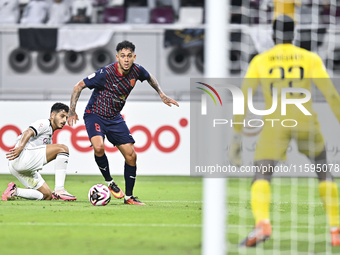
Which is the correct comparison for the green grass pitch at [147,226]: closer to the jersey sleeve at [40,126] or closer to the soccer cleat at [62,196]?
the soccer cleat at [62,196]

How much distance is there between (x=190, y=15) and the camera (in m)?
15.6

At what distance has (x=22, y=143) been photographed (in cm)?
631

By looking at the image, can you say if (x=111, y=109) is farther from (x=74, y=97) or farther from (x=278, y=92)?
(x=278, y=92)

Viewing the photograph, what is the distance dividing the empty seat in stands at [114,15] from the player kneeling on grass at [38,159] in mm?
9199

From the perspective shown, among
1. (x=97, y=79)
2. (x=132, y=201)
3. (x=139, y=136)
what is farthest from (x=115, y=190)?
(x=139, y=136)

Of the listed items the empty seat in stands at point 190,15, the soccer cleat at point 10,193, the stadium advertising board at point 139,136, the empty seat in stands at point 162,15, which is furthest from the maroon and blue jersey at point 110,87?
the empty seat in stands at point 190,15

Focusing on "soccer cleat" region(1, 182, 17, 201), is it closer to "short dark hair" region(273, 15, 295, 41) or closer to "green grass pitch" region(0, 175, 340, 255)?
"green grass pitch" region(0, 175, 340, 255)

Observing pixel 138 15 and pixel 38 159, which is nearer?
pixel 38 159

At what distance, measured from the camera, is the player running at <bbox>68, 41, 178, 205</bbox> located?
648cm

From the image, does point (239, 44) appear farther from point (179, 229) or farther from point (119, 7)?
point (179, 229)

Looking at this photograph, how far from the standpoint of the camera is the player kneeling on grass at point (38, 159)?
6484 mm

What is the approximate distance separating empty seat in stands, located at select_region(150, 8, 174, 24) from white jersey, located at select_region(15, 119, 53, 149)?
359 inches

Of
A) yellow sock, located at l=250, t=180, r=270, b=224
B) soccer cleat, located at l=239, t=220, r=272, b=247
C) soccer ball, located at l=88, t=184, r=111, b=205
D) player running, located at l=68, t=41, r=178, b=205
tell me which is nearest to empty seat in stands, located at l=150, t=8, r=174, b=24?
player running, located at l=68, t=41, r=178, b=205

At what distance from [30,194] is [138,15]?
32.3 feet
